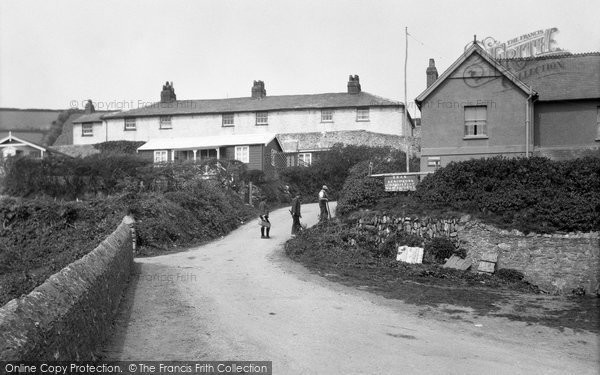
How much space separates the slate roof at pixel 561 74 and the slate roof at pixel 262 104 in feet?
67.2

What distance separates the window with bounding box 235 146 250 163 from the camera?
4312 centimetres

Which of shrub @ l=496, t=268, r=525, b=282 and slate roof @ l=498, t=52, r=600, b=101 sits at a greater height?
slate roof @ l=498, t=52, r=600, b=101

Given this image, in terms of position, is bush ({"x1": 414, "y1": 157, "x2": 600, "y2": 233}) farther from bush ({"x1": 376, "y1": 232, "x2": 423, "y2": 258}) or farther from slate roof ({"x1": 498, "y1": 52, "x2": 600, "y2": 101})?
slate roof ({"x1": 498, "y1": 52, "x2": 600, "y2": 101})

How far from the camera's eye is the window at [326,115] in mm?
50216

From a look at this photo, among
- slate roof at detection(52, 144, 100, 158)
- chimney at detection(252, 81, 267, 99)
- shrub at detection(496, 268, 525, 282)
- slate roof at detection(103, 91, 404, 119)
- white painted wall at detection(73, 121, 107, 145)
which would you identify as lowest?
shrub at detection(496, 268, 525, 282)

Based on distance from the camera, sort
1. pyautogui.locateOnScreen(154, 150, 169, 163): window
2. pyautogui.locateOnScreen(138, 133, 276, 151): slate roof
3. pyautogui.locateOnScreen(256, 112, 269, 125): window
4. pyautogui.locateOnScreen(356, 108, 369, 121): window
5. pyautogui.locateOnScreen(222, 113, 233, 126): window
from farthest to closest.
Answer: pyautogui.locateOnScreen(222, 113, 233, 126): window → pyautogui.locateOnScreen(256, 112, 269, 125): window → pyautogui.locateOnScreen(356, 108, 369, 121): window → pyautogui.locateOnScreen(154, 150, 169, 163): window → pyautogui.locateOnScreen(138, 133, 276, 151): slate roof

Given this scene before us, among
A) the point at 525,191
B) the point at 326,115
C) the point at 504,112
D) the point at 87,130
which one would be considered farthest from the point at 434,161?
the point at 87,130

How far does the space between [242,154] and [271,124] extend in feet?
27.2

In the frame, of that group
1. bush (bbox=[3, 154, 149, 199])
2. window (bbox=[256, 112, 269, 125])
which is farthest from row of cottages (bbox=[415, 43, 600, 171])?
window (bbox=[256, 112, 269, 125])

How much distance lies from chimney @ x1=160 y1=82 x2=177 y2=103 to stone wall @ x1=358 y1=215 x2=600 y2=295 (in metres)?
42.4

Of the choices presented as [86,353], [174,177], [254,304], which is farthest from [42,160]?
[86,353]

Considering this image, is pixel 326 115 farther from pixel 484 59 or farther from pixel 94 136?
pixel 484 59

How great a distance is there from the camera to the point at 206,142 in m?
46.3

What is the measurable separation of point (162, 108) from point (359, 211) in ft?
124
